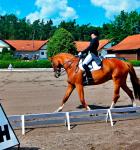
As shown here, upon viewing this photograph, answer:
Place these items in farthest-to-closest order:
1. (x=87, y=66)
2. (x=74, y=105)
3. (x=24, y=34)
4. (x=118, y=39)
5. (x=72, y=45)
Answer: (x=24, y=34)
(x=118, y=39)
(x=72, y=45)
(x=74, y=105)
(x=87, y=66)

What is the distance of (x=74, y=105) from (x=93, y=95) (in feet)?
12.7

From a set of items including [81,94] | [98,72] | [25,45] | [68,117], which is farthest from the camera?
[25,45]

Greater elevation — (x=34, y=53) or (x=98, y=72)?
(x=34, y=53)

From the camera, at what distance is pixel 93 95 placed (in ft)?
61.6

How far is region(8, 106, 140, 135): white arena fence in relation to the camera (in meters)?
10.4

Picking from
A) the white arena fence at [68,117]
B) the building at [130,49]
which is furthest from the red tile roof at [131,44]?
the white arena fence at [68,117]

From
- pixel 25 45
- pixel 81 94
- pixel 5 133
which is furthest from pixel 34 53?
pixel 5 133

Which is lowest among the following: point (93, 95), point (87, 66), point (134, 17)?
point (93, 95)

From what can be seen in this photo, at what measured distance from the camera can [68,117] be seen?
10.7 meters

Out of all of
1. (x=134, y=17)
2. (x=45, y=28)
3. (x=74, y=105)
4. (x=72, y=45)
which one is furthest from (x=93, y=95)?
(x=45, y=28)

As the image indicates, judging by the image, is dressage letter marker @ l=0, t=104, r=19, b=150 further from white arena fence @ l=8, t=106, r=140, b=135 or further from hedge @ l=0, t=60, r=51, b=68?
hedge @ l=0, t=60, r=51, b=68

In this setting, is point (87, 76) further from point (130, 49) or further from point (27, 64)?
point (130, 49)

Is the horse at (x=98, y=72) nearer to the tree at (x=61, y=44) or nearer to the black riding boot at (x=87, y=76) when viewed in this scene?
the black riding boot at (x=87, y=76)

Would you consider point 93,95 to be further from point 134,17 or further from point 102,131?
point 134,17
